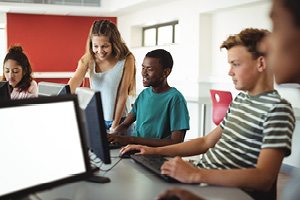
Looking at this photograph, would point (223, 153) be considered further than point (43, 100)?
Yes

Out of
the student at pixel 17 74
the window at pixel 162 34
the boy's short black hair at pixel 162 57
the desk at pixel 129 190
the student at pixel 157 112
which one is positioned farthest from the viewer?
the window at pixel 162 34

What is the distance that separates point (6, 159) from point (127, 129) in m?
1.24

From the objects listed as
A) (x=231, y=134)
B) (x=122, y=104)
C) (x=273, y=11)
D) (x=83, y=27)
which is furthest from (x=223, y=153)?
(x=83, y=27)

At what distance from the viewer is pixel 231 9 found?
4.54m

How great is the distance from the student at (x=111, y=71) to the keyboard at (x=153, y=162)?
0.73 metres

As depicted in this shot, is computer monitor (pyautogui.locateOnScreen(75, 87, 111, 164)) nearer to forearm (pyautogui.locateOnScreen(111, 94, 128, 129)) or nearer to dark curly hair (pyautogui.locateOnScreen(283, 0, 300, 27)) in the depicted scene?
dark curly hair (pyautogui.locateOnScreen(283, 0, 300, 27))

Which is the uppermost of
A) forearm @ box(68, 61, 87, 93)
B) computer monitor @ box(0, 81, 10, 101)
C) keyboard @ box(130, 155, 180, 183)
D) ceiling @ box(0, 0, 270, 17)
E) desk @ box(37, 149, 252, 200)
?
ceiling @ box(0, 0, 270, 17)

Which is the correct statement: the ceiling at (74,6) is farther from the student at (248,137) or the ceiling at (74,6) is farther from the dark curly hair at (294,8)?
the dark curly hair at (294,8)

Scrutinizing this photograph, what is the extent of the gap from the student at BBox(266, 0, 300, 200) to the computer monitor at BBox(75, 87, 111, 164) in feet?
2.28

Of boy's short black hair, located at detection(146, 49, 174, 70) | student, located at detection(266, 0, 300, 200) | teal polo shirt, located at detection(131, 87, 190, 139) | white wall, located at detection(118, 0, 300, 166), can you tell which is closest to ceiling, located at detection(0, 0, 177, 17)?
white wall, located at detection(118, 0, 300, 166)

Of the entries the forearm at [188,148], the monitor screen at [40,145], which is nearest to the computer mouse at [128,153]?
the forearm at [188,148]

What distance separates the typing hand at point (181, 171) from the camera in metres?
1.17

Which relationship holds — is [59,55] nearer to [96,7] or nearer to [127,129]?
[96,7]

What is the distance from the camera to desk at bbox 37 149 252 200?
1.08 metres
